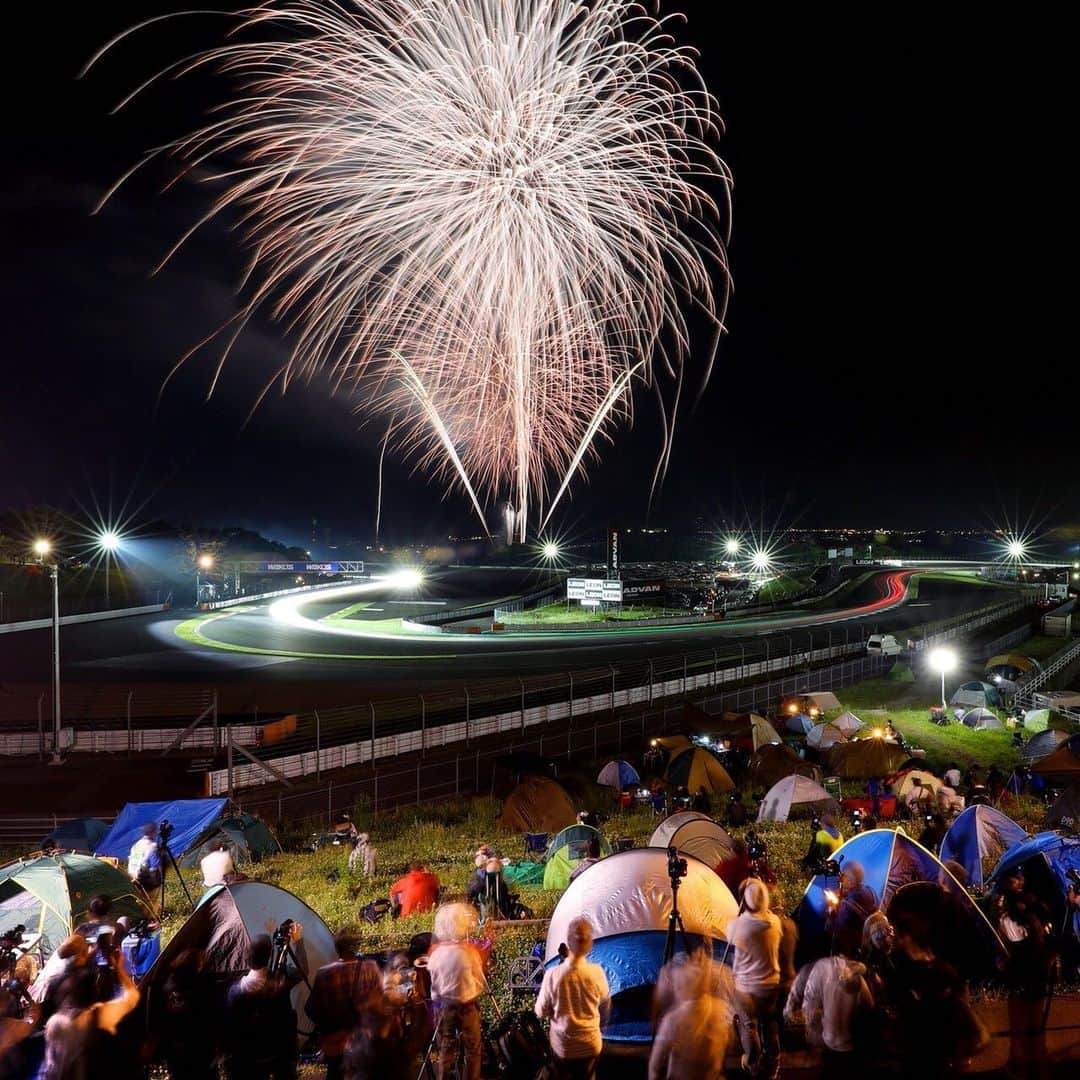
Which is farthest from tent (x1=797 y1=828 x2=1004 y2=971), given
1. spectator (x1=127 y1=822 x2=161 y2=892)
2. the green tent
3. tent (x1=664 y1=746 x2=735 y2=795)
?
the green tent

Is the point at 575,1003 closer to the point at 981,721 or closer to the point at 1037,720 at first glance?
the point at 981,721

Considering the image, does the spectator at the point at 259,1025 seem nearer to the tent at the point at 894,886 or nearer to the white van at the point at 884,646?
the tent at the point at 894,886

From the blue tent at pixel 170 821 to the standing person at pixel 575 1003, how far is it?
29.1 feet

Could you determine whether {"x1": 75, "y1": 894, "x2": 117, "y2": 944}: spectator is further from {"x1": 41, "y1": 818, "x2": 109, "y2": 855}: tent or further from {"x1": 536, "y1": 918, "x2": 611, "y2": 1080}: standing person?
{"x1": 41, "y1": 818, "x2": 109, "y2": 855}: tent

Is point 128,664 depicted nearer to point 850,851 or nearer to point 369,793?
point 369,793

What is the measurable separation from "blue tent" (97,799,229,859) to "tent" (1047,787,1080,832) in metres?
14.1

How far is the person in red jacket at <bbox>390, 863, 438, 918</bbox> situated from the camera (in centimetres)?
961

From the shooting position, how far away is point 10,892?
8.09 metres

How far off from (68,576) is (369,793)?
63.5 m

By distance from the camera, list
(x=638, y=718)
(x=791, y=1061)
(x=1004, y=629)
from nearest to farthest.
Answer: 1. (x=791, y=1061)
2. (x=638, y=718)
3. (x=1004, y=629)

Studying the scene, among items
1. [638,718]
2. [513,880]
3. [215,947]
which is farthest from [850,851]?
[638,718]

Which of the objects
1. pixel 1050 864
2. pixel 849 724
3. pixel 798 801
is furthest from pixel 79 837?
pixel 849 724

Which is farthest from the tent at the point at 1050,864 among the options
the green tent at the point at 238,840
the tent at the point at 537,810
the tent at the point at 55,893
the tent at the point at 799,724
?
the tent at the point at 799,724

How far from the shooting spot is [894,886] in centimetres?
779
